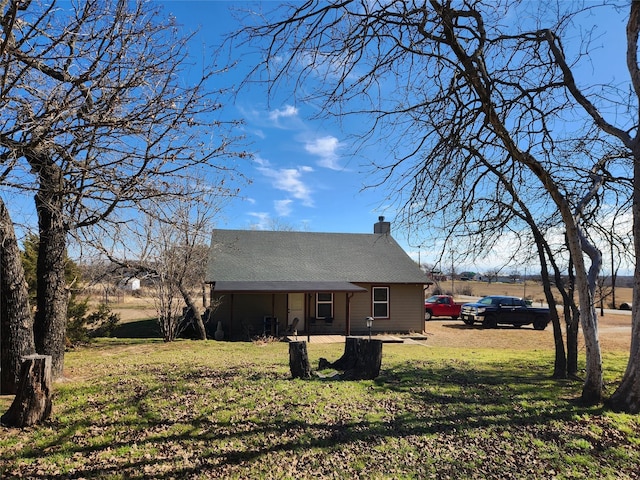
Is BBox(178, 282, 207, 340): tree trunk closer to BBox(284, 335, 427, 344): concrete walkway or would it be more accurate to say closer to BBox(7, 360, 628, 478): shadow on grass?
BBox(284, 335, 427, 344): concrete walkway

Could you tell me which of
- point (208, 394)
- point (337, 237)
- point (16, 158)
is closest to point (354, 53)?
point (16, 158)

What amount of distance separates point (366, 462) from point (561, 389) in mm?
4968

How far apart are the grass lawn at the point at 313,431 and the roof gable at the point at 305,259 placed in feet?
37.2

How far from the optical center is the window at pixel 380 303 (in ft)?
65.0

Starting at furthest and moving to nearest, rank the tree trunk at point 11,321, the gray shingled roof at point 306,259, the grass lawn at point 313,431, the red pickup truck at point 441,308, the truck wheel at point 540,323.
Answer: the red pickup truck at point 441,308
the truck wheel at point 540,323
the gray shingled roof at point 306,259
the tree trunk at point 11,321
the grass lawn at point 313,431

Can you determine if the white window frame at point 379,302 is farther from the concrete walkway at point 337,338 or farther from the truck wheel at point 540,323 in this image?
the truck wheel at point 540,323

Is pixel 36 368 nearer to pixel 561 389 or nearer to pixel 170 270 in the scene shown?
pixel 561 389

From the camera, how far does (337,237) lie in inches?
928

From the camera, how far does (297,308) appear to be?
750 inches

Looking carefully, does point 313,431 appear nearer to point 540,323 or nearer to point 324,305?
point 324,305

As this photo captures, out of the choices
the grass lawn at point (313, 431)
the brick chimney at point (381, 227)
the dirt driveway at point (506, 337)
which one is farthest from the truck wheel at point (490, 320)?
the grass lawn at point (313, 431)

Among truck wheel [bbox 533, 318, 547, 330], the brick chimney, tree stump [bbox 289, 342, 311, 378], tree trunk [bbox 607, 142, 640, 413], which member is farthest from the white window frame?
tree trunk [bbox 607, 142, 640, 413]

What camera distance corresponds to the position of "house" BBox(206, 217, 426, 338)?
17812mm

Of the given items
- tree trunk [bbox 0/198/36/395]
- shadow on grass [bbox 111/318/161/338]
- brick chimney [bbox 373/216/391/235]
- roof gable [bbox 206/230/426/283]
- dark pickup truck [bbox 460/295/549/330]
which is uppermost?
brick chimney [bbox 373/216/391/235]
